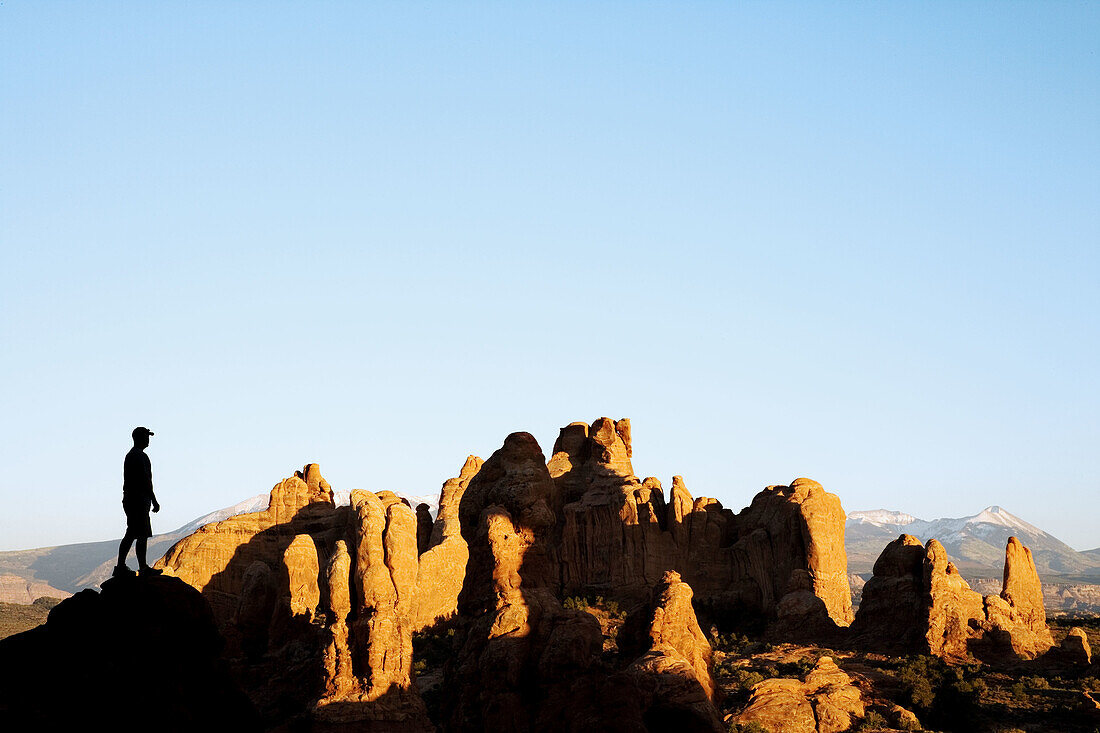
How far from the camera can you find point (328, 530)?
74.5m

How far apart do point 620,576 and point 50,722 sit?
203 feet

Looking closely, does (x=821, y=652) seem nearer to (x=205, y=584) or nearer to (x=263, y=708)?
(x=263, y=708)

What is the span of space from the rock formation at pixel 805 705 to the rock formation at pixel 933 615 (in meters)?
11.6

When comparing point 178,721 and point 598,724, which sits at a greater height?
point 178,721

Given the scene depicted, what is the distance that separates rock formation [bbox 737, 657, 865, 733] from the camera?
43.8m

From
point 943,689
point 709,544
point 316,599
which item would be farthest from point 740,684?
point 709,544

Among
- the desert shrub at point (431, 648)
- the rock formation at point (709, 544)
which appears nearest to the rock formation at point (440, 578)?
the desert shrub at point (431, 648)

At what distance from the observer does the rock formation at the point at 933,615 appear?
5794 cm

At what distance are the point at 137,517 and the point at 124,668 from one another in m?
3.30

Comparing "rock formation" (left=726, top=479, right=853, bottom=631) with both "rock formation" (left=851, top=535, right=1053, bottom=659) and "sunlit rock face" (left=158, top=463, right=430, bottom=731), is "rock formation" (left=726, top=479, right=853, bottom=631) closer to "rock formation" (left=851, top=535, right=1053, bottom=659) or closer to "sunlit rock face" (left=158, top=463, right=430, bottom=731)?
"rock formation" (left=851, top=535, right=1053, bottom=659)

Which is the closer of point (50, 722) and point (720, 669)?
point (50, 722)

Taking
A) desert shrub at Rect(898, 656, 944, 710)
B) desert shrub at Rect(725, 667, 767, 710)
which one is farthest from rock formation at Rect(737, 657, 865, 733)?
desert shrub at Rect(898, 656, 944, 710)

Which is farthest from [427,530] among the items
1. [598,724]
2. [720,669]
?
[598,724]

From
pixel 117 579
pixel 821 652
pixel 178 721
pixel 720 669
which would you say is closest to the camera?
pixel 178 721
